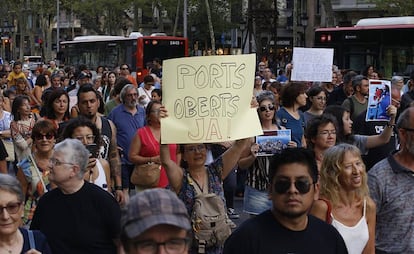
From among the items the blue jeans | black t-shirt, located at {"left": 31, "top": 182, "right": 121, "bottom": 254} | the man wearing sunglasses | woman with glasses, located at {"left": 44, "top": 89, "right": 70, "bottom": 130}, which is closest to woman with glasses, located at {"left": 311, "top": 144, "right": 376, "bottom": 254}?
the man wearing sunglasses

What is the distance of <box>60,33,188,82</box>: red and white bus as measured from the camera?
31922 mm

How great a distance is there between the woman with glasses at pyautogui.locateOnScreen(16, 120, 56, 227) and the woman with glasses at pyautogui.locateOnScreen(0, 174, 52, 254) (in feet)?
4.40

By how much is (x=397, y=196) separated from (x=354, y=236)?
511mm

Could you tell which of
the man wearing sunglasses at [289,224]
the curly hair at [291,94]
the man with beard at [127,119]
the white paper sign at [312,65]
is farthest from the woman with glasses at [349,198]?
the white paper sign at [312,65]

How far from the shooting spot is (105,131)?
7.57 metres

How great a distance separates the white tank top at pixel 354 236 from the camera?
4.54 m

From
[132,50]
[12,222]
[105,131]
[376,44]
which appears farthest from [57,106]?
[132,50]

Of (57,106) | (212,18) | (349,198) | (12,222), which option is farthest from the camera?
(212,18)

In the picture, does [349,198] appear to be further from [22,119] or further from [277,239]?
[22,119]

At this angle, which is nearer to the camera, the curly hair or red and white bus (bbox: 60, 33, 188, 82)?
the curly hair

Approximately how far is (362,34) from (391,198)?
743 inches

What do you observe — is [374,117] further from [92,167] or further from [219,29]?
[219,29]

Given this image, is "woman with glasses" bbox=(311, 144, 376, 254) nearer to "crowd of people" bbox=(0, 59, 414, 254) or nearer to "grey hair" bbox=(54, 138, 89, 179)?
"crowd of people" bbox=(0, 59, 414, 254)

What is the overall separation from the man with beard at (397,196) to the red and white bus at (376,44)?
16756 mm
